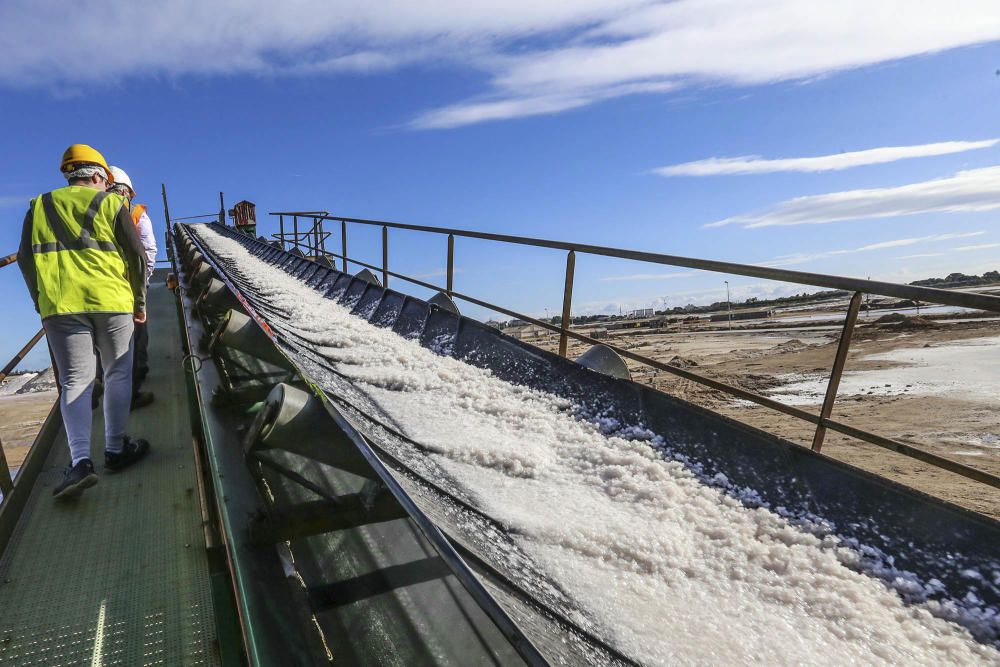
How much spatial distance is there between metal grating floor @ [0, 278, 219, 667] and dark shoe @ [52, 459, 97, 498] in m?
0.10

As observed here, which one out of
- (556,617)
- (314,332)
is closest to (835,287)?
(556,617)

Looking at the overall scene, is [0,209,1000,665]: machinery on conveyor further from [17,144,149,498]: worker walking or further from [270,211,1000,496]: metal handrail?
[17,144,149,498]: worker walking

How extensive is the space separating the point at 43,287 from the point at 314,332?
2471mm

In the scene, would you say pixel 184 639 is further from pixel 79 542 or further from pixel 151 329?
pixel 151 329

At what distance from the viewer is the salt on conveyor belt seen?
185 centimetres

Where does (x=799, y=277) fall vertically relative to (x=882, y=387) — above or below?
above

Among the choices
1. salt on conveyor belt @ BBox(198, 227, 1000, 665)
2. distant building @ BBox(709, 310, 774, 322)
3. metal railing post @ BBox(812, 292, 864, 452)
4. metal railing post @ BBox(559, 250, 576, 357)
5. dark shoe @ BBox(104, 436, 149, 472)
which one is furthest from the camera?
distant building @ BBox(709, 310, 774, 322)

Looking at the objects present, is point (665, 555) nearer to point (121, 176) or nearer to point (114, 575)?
point (114, 575)

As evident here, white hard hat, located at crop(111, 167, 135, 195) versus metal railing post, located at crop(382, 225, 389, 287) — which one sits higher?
white hard hat, located at crop(111, 167, 135, 195)

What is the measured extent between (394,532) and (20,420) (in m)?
20.5

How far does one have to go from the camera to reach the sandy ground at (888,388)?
542 cm

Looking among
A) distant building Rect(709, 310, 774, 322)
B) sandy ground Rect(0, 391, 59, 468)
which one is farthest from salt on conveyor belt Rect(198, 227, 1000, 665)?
distant building Rect(709, 310, 774, 322)

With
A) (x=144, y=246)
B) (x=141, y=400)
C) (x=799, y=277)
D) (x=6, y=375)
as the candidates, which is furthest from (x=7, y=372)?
(x=799, y=277)

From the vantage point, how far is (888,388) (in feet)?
26.7
